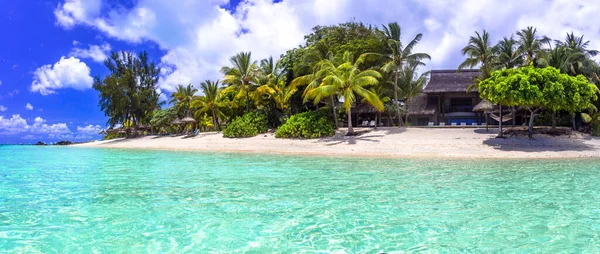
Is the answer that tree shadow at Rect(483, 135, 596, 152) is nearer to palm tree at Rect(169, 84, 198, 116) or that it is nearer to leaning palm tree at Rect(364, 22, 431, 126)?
leaning palm tree at Rect(364, 22, 431, 126)

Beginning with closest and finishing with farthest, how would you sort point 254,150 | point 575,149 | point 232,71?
point 575,149 < point 254,150 < point 232,71

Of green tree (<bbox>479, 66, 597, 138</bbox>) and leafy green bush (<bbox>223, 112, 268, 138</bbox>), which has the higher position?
green tree (<bbox>479, 66, 597, 138</bbox>)

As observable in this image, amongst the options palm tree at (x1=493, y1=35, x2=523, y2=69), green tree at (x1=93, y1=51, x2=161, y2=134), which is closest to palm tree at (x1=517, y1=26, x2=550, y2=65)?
palm tree at (x1=493, y1=35, x2=523, y2=69)

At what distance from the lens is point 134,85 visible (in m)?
43.4

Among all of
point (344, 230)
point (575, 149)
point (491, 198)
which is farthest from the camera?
point (575, 149)

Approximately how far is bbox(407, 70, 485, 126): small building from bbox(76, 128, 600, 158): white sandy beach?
977 cm

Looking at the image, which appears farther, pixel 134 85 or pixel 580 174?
pixel 134 85

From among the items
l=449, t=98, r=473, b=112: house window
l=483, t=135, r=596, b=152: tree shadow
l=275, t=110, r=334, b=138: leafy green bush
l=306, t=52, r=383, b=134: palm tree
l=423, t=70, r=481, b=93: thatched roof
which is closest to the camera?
l=483, t=135, r=596, b=152: tree shadow

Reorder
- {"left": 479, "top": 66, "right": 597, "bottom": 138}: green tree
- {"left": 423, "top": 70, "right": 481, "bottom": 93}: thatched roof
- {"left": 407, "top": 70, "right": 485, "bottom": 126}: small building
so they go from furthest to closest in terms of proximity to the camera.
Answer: {"left": 407, "top": 70, "right": 485, "bottom": 126}: small building < {"left": 423, "top": 70, "right": 481, "bottom": 93}: thatched roof < {"left": 479, "top": 66, "right": 597, "bottom": 138}: green tree

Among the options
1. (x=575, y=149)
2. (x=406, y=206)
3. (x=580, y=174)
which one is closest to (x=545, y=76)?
(x=575, y=149)

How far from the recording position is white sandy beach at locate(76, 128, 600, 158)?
17.8 metres

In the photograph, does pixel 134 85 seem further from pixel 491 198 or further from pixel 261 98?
pixel 491 198

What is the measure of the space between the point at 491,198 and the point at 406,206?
1.88 metres

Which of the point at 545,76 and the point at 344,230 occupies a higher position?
the point at 545,76
